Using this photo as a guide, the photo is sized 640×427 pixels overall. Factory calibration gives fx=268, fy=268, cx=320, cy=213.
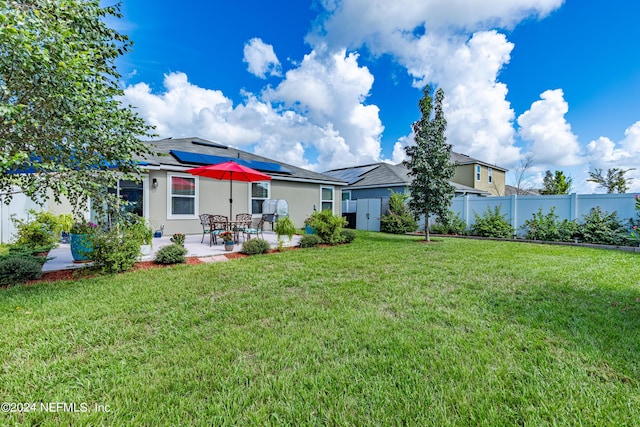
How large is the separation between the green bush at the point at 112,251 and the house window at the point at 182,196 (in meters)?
5.44

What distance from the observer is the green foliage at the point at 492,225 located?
12.6 meters

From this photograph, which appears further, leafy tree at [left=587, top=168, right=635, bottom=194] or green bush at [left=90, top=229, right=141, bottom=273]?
leafy tree at [left=587, top=168, right=635, bottom=194]

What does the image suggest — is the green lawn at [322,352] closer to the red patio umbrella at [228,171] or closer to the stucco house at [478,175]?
the red patio umbrella at [228,171]

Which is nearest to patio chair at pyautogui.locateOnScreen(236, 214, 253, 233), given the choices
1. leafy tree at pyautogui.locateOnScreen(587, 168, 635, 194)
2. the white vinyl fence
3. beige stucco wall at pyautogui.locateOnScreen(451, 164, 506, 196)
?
the white vinyl fence

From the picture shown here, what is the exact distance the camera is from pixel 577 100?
43.0ft

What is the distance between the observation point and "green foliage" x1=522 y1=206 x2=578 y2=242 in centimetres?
1109

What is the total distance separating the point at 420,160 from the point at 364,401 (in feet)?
32.4

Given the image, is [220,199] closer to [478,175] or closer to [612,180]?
[478,175]

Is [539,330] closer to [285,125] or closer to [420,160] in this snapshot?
[420,160]

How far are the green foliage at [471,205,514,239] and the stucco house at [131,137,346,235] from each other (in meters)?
7.61

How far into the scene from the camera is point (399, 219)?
1511 cm

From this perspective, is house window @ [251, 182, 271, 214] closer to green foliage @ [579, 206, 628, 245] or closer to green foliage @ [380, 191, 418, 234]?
green foliage @ [380, 191, 418, 234]

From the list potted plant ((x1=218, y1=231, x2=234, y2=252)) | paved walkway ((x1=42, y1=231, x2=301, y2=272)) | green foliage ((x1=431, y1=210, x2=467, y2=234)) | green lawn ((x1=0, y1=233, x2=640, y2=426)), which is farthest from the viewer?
green foliage ((x1=431, y1=210, x2=467, y2=234))

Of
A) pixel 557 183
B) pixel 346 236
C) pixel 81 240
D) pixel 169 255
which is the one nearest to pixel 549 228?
pixel 346 236
